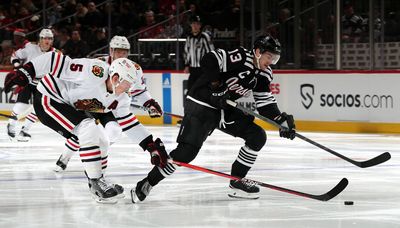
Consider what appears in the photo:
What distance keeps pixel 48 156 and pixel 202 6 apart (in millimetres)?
6049

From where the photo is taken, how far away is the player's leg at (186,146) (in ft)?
21.0

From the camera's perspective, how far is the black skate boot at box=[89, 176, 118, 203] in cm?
643

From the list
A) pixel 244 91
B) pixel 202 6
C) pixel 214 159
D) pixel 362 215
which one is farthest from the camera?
pixel 202 6

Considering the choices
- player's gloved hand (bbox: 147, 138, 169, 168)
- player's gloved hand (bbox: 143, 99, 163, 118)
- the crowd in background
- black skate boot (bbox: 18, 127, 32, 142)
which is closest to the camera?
player's gloved hand (bbox: 147, 138, 169, 168)

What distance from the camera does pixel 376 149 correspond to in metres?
10.4

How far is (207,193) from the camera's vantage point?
702 centimetres

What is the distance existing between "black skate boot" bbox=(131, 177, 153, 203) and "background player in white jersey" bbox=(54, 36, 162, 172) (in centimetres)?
23

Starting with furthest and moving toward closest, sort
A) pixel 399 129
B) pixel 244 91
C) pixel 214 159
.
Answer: pixel 399 129
pixel 214 159
pixel 244 91

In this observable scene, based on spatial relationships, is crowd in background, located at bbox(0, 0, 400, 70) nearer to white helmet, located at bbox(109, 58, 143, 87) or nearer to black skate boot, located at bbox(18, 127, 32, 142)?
black skate boot, located at bbox(18, 127, 32, 142)

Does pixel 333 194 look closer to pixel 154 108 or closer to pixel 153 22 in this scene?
pixel 154 108

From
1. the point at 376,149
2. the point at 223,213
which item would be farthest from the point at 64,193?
the point at 376,149

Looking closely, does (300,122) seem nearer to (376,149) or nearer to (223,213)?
(376,149)

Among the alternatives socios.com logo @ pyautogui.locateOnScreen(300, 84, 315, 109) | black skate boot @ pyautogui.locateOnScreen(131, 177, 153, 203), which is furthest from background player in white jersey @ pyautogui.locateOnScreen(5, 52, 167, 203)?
socios.com logo @ pyautogui.locateOnScreen(300, 84, 315, 109)

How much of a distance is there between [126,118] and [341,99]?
662 cm
